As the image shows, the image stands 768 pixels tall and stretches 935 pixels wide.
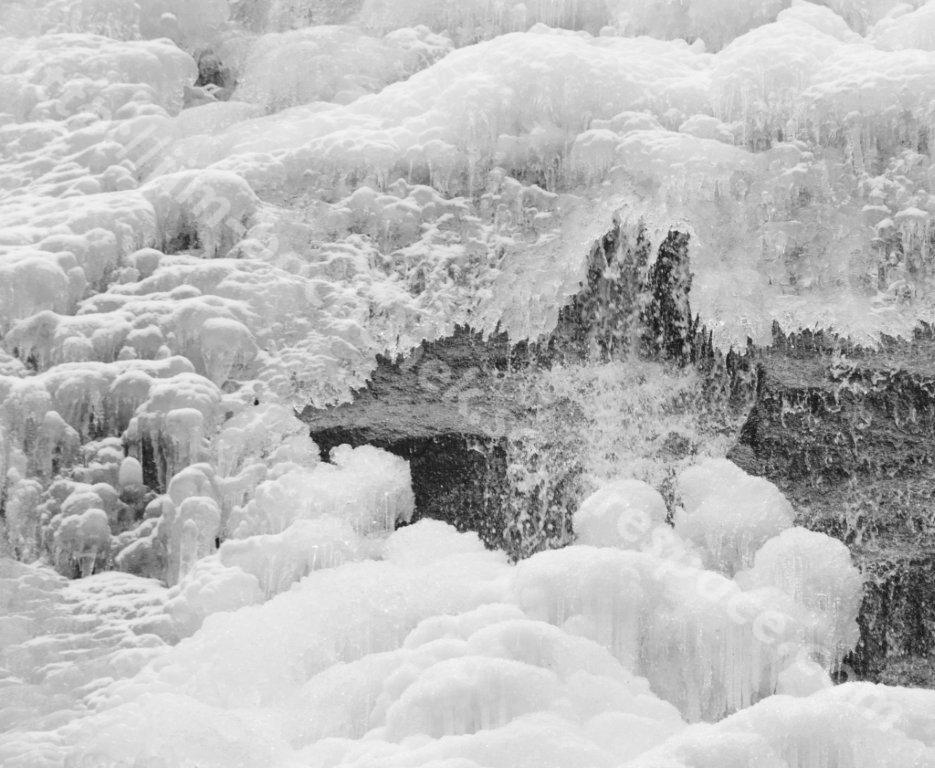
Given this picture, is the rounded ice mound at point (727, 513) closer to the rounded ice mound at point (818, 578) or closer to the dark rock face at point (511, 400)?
the rounded ice mound at point (818, 578)

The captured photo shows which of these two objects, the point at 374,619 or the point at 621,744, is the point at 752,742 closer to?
the point at 621,744

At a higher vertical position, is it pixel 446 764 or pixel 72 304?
pixel 72 304

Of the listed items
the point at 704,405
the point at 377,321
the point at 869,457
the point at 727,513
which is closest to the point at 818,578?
the point at 727,513

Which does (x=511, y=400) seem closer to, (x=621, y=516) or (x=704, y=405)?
(x=621, y=516)

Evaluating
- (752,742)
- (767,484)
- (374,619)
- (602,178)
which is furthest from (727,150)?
(752,742)

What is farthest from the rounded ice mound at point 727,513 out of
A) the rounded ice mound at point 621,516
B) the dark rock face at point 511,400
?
the dark rock face at point 511,400

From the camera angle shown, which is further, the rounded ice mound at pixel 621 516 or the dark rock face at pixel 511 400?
the dark rock face at pixel 511 400
